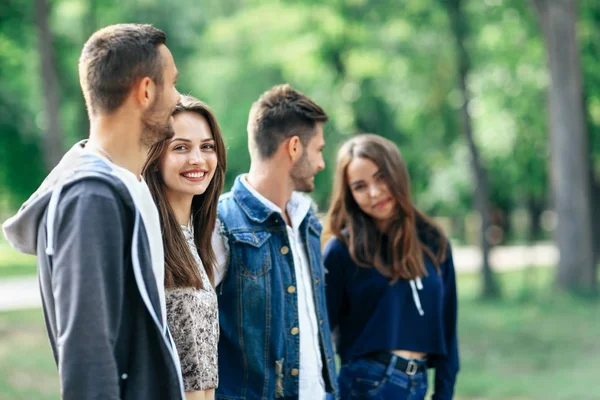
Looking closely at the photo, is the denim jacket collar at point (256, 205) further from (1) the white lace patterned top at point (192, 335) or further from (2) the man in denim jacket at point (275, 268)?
(1) the white lace patterned top at point (192, 335)

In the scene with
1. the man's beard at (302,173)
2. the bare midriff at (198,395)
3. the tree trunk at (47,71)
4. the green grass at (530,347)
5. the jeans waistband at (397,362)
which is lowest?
the green grass at (530,347)

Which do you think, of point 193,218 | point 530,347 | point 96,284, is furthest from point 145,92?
point 530,347

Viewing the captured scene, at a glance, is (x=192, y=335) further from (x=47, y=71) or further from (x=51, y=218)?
(x=47, y=71)

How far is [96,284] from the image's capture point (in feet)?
7.51

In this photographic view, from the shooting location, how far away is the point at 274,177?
12.8 feet

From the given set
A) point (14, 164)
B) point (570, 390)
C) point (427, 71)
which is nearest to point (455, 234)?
point (14, 164)

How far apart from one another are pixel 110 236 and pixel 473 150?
15104 mm

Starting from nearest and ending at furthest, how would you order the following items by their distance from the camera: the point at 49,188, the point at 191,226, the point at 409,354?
the point at 49,188 < the point at 191,226 < the point at 409,354

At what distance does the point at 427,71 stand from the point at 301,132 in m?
14.6

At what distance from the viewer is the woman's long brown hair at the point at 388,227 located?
4.55 meters

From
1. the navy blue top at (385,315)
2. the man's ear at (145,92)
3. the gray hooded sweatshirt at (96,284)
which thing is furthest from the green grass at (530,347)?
the man's ear at (145,92)

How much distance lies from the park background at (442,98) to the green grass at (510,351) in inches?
1.6

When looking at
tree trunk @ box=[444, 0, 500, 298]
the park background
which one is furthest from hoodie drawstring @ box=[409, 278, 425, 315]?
tree trunk @ box=[444, 0, 500, 298]

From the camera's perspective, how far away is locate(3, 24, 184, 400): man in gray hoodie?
227 cm
